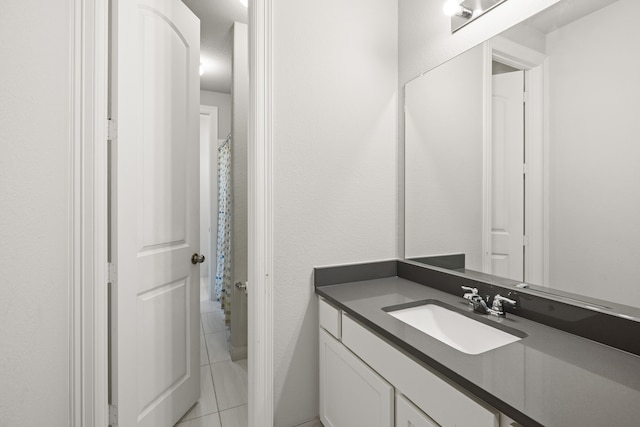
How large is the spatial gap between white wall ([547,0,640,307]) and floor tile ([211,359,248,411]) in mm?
1803

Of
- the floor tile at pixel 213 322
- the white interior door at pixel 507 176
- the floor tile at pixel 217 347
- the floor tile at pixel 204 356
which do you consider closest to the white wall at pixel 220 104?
the floor tile at pixel 213 322

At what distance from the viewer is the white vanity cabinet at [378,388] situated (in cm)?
73

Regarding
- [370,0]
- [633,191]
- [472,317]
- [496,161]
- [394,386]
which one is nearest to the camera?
[633,191]

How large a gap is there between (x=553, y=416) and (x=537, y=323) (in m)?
0.54

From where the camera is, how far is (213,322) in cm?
309

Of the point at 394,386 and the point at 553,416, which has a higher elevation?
the point at 553,416

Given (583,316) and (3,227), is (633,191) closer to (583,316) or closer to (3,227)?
(583,316)

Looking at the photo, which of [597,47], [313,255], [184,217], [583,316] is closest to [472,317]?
[583,316]

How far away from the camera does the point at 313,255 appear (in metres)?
1.52

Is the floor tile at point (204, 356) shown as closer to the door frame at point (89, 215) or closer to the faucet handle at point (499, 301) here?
the door frame at point (89, 215)

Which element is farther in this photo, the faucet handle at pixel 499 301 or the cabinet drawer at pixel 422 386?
the faucet handle at pixel 499 301

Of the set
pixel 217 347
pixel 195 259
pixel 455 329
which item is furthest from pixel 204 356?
pixel 455 329

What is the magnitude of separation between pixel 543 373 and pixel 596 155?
2.20ft

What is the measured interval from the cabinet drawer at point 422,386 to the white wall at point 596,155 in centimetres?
59
